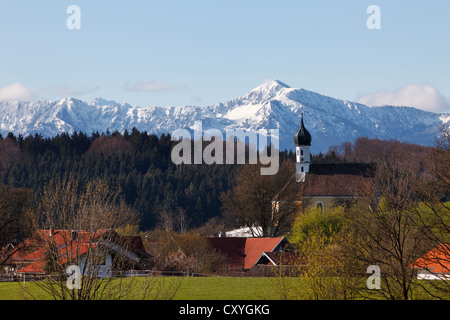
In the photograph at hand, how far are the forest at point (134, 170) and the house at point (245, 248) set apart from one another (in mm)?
53066

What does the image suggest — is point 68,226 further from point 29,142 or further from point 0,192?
point 29,142

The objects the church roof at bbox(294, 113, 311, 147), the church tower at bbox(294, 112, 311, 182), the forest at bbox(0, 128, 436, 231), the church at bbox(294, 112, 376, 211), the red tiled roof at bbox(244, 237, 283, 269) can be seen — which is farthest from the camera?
the forest at bbox(0, 128, 436, 231)

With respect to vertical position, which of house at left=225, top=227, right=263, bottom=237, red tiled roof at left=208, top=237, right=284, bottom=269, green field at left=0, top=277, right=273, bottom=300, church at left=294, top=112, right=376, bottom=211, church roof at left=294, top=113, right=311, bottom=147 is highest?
church roof at left=294, top=113, right=311, bottom=147

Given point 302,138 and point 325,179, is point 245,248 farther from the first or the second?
point 302,138

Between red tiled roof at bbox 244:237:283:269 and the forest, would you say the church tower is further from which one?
red tiled roof at bbox 244:237:283:269

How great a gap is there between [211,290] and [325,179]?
2312 inches

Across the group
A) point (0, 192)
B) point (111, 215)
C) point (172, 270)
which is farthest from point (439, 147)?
point (0, 192)

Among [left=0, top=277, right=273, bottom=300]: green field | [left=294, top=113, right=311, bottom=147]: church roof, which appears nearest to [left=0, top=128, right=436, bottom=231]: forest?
[left=294, top=113, right=311, bottom=147]: church roof

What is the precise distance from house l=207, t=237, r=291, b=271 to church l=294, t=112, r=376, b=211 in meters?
20.2

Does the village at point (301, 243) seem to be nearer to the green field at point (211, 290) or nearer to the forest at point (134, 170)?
the green field at point (211, 290)

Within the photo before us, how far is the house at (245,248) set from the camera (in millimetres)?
61031

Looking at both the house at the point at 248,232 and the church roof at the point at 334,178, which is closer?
the house at the point at 248,232

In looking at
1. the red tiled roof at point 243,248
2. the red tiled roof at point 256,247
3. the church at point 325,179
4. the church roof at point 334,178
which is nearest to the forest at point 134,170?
the church roof at point 334,178

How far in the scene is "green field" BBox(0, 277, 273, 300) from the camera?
31.4 metres
